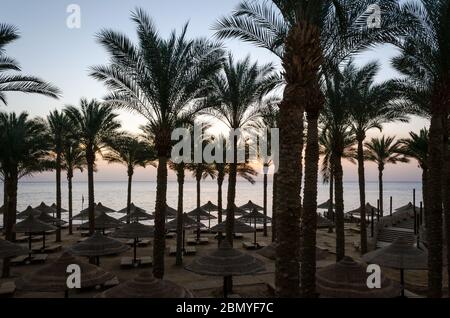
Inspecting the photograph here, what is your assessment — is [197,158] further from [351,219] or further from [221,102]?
[351,219]

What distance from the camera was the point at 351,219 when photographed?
140ft

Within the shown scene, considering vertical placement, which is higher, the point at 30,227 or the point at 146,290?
the point at 146,290

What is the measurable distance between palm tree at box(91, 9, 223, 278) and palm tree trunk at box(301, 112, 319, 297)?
19.0ft

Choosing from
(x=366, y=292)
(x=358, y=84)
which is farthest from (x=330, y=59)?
(x=366, y=292)

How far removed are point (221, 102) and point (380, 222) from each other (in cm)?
1675

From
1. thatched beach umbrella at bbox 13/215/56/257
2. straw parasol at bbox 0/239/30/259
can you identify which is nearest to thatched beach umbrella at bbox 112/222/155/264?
thatched beach umbrella at bbox 13/215/56/257

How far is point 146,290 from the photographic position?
808 centimetres

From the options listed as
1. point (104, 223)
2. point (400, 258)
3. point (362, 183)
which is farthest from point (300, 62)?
point (104, 223)

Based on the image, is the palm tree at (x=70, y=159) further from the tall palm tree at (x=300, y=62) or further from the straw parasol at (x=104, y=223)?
the tall palm tree at (x=300, y=62)

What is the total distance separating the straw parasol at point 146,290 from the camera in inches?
315

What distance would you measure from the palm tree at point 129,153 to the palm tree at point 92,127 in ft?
2.98

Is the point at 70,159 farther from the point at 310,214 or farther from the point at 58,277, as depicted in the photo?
the point at 310,214

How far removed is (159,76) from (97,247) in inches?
306

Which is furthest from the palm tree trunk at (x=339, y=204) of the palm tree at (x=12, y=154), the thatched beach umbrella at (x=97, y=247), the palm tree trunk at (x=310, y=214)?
the palm tree at (x=12, y=154)
